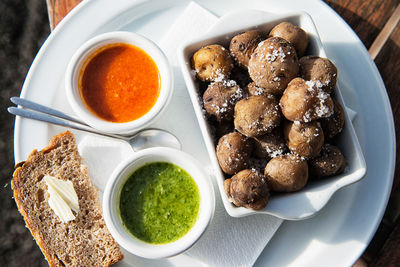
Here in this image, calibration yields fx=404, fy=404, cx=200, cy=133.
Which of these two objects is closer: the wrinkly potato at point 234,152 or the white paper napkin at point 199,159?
the wrinkly potato at point 234,152

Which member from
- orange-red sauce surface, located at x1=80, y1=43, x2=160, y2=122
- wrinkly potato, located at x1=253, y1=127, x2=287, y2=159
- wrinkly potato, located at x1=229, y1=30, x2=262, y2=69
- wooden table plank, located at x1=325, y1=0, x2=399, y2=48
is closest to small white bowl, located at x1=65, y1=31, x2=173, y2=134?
orange-red sauce surface, located at x1=80, y1=43, x2=160, y2=122

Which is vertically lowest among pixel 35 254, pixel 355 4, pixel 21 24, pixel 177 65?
pixel 35 254

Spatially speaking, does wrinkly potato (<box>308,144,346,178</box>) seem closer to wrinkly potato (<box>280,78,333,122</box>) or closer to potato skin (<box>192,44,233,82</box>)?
wrinkly potato (<box>280,78,333,122</box>)

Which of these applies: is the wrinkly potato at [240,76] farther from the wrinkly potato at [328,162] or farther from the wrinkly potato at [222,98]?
the wrinkly potato at [328,162]

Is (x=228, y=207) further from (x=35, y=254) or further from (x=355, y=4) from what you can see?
(x=35, y=254)

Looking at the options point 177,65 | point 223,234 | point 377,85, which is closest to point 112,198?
point 223,234

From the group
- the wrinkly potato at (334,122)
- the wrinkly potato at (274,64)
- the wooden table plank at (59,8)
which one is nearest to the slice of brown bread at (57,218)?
the wooden table plank at (59,8)

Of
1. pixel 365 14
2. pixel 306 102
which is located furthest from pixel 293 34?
pixel 365 14
